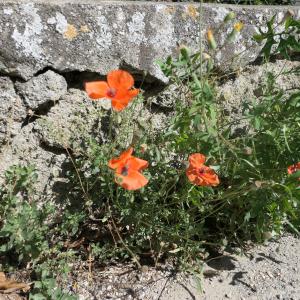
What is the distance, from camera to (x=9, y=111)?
2.13 metres

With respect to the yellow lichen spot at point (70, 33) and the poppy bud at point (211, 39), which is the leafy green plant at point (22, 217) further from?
the poppy bud at point (211, 39)

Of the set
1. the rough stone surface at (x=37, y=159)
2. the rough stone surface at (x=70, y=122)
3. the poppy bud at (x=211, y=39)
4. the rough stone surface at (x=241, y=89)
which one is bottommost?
the rough stone surface at (x=37, y=159)

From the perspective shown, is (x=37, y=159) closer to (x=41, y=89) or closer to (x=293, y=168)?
(x=41, y=89)

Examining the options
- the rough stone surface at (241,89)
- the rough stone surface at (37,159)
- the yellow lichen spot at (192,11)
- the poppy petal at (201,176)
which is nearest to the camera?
the poppy petal at (201,176)

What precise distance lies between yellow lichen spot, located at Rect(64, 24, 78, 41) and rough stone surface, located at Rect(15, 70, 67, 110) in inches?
6.3

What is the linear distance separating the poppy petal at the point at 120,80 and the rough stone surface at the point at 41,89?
36 cm

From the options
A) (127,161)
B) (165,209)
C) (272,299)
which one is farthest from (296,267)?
(127,161)

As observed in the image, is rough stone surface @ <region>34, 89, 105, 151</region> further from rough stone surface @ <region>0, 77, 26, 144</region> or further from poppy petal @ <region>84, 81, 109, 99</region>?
poppy petal @ <region>84, 81, 109, 99</region>

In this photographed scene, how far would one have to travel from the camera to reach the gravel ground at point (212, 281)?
2.11 metres

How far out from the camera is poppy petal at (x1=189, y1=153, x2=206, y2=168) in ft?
6.48

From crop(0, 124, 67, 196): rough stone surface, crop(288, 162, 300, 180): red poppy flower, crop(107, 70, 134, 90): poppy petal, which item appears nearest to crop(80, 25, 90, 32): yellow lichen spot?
crop(107, 70, 134, 90): poppy petal

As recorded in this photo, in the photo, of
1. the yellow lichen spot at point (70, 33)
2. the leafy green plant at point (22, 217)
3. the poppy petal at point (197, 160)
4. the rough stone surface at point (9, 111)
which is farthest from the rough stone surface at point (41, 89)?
the poppy petal at point (197, 160)

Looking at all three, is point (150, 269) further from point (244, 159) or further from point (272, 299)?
point (244, 159)

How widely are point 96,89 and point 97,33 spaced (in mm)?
423
